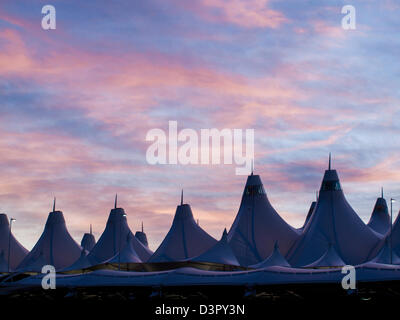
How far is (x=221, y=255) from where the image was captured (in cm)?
7756

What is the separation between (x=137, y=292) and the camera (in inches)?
2945

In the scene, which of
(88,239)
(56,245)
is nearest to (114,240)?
(56,245)

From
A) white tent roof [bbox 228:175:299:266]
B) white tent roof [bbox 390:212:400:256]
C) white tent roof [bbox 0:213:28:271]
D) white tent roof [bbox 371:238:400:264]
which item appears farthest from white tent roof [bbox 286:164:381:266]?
white tent roof [bbox 0:213:28:271]

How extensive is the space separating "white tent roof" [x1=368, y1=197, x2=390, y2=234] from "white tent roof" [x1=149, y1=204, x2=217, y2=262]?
20941 millimetres

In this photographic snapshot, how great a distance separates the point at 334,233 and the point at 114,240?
28838 mm

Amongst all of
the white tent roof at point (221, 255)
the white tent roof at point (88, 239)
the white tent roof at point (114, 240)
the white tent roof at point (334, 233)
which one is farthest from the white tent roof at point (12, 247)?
the white tent roof at point (334, 233)

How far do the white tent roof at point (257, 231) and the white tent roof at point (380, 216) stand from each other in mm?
15501

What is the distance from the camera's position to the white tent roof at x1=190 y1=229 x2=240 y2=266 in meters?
77.1

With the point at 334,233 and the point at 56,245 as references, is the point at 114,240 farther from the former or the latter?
the point at 334,233

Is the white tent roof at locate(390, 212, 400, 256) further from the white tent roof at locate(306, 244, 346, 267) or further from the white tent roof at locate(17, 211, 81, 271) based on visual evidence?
the white tent roof at locate(17, 211, 81, 271)

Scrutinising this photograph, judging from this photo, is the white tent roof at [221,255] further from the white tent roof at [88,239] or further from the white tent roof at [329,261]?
the white tent roof at [88,239]
